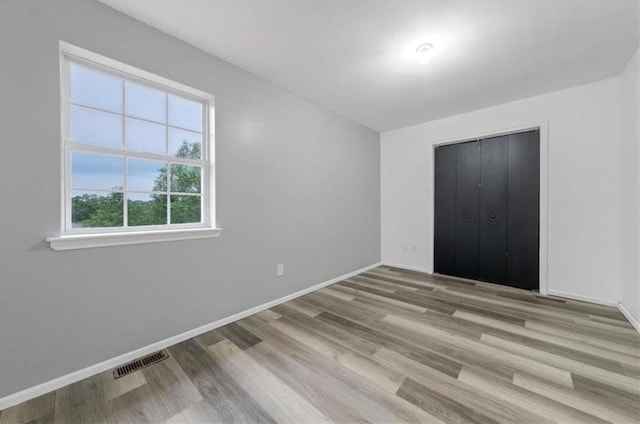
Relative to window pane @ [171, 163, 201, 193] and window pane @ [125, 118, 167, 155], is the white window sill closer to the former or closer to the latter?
window pane @ [171, 163, 201, 193]

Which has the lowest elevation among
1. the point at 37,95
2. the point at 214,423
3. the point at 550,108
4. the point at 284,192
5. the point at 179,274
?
the point at 214,423

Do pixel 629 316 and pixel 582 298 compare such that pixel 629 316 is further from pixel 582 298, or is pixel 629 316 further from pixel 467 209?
pixel 467 209

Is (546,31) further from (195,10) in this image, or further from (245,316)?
(245,316)

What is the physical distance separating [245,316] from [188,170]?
1.50m

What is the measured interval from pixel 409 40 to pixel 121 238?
8.72 ft

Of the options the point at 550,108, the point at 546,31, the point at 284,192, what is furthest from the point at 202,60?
the point at 550,108

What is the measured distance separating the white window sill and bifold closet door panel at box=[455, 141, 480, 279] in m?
3.42

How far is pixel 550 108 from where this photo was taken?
293 cm

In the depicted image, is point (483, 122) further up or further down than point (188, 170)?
further up

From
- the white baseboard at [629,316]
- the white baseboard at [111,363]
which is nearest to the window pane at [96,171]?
the white baseboard at [111,363]

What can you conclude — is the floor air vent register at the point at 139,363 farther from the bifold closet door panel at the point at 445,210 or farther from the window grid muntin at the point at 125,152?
the bifold closet door panel at the point at 445,210

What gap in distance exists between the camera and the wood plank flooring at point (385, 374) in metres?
1.30

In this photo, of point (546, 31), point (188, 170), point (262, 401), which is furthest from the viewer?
point (188, 170)

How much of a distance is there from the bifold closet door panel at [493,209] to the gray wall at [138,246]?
7.45ft
